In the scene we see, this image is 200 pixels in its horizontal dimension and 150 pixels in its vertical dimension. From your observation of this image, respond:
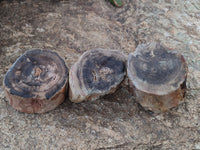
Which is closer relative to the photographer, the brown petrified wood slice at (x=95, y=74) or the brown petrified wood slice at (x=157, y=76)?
the brown petrified wood slice at (x=157, y=76)

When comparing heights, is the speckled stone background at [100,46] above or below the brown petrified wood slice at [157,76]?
below

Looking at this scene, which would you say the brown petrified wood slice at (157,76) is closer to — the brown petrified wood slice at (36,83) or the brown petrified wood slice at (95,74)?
the brown petrified wood slice at (95,74)

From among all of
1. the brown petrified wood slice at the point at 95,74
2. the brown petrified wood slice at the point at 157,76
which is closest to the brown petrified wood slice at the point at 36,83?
the brown petrified wood slice at the point at 95,74

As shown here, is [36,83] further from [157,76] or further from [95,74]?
[157,76]

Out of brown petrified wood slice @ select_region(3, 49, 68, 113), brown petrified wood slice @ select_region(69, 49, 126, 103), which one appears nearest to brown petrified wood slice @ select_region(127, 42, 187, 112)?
brown petrified wood slice @ select_region(69, 49, 126, 103)

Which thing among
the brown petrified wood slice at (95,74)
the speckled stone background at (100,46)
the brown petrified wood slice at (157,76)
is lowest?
the speckled stone background at (100,46)

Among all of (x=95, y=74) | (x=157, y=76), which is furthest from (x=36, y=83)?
(x=157, y=76)

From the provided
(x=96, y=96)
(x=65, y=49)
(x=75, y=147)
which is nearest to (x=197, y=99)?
(x=96, y=96)
